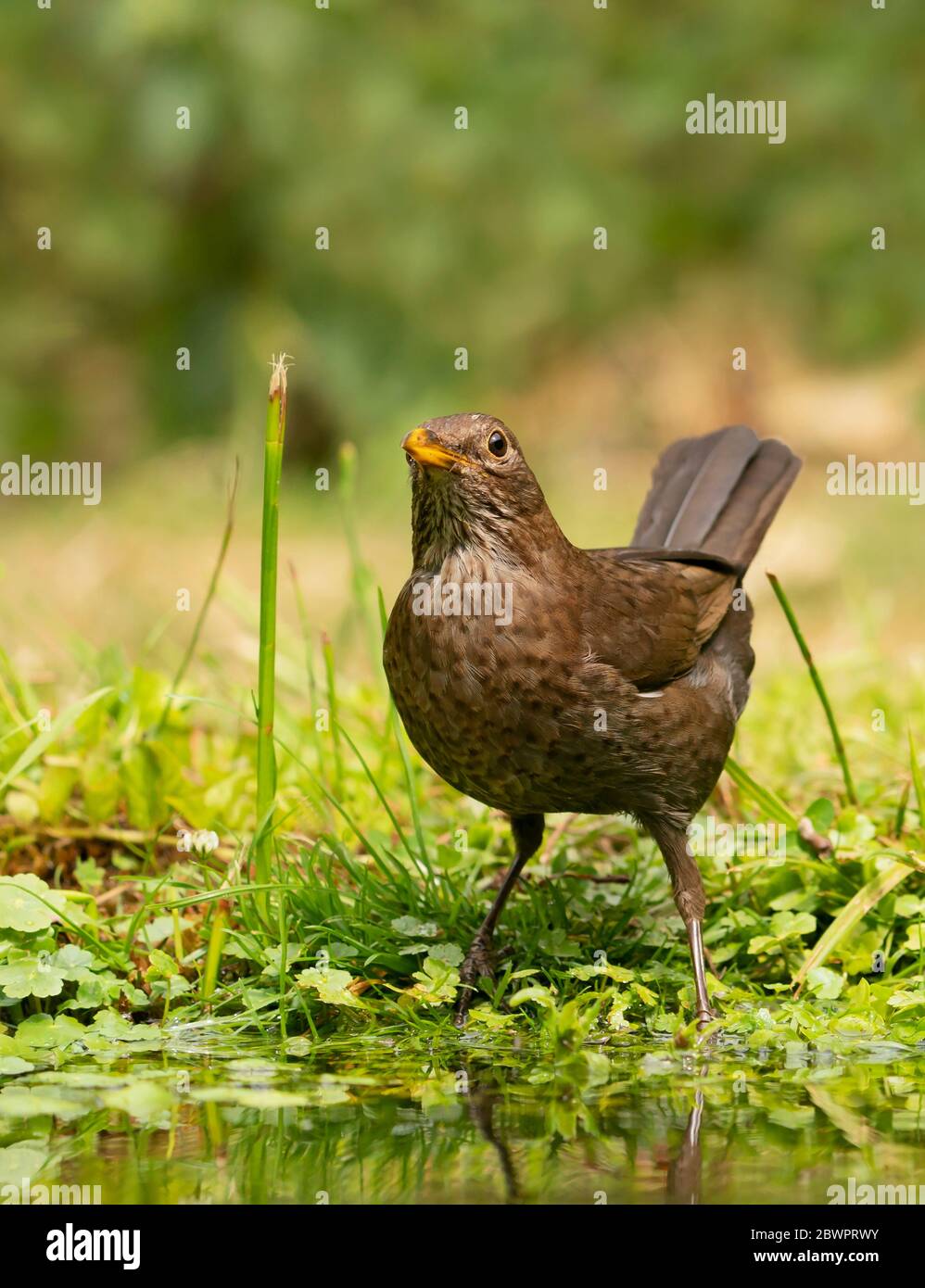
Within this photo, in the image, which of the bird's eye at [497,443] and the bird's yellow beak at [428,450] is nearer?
the bird's yellow beak at [428,450]

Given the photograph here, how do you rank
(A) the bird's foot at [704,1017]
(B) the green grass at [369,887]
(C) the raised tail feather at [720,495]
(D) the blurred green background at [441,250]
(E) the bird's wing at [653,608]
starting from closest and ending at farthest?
1. (A) the bird's foot at [704,1017]
2. (B) the green grass at [369,887]
3. (E) the bird's wing at [653,608]
4. (C) the raised tail feather at [720,495]
5. (D) the blurred green background at [441,250]

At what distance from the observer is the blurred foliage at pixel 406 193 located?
971cm

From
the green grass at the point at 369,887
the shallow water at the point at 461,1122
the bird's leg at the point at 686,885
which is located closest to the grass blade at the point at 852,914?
the green grass at the point at 369,887

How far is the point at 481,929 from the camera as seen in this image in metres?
4.20

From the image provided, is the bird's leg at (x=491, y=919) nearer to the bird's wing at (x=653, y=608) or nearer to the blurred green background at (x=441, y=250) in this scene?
the bird's wing at (x=653, y=608)

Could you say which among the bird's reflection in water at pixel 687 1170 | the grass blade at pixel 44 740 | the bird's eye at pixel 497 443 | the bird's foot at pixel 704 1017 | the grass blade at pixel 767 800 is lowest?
the bird's reflection in water at pixel 687 1170

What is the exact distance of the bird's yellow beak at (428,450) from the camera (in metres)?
3.89

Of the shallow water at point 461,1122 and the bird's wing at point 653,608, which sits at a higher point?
the bird's wing at point 653,608

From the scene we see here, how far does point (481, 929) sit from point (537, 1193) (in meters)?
1.47

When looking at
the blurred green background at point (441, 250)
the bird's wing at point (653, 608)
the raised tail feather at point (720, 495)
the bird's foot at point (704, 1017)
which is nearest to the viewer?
the bird's foot at point (704, 1017)

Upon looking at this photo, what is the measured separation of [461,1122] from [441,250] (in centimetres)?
774

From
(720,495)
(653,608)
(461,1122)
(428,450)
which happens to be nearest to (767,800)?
(653,608)

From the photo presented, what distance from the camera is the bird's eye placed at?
4.07 meters

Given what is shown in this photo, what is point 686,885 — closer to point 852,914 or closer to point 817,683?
point 852,914
